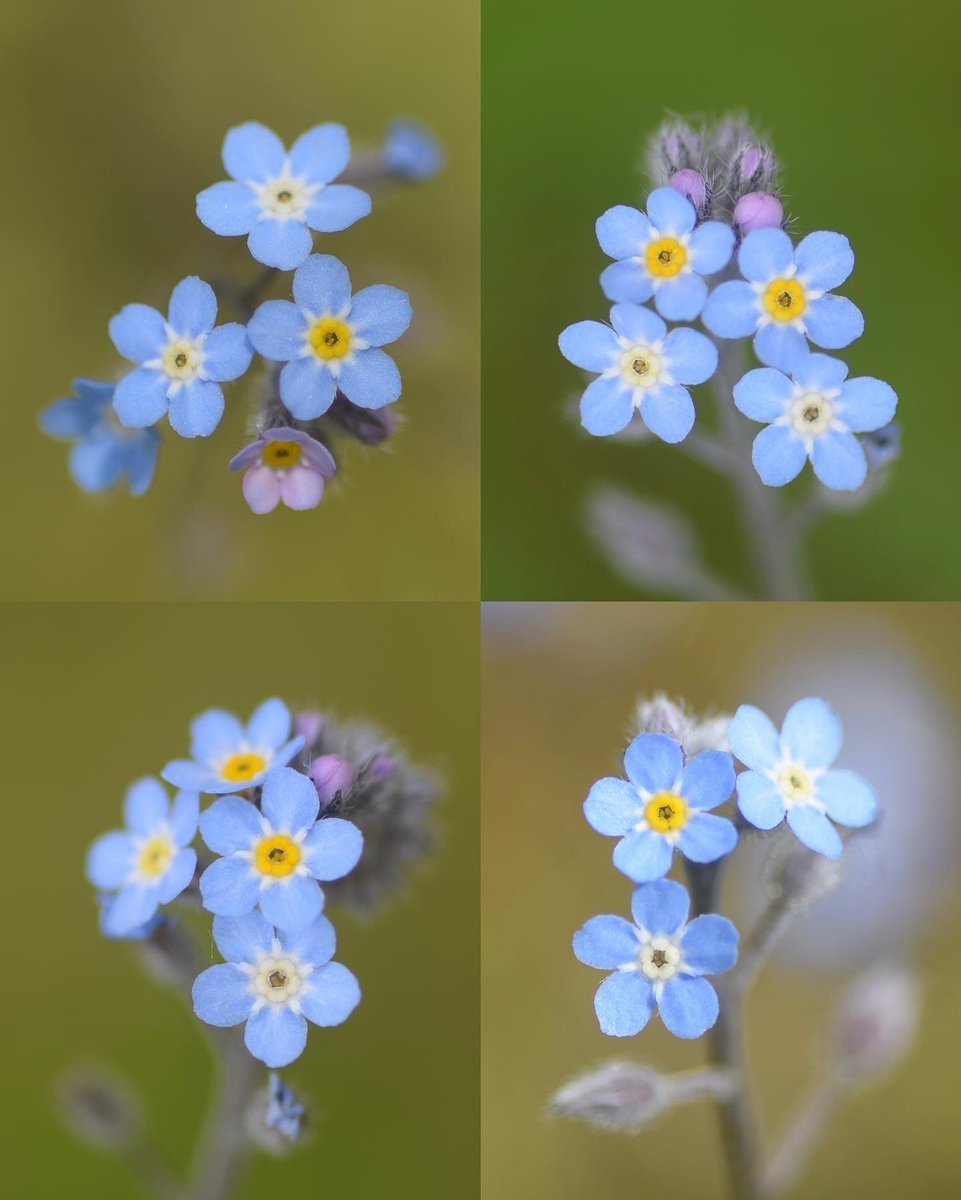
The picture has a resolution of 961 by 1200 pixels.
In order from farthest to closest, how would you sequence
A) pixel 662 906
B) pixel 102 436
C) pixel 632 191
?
pixel 632 191
pixel 102 436
pixel 662 906

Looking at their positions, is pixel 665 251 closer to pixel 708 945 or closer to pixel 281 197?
pixel 281 197

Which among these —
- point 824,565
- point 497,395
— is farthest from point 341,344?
point 824,565

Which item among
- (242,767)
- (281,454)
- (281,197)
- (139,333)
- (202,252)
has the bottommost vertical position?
(242,767)

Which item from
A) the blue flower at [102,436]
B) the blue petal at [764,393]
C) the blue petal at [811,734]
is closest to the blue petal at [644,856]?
the blue petal at [811,734]

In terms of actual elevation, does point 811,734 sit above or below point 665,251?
below

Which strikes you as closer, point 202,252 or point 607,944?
point 607,944

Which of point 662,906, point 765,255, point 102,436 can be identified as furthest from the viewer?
point 102,436

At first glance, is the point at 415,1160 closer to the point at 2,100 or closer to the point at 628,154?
the point at 628,154

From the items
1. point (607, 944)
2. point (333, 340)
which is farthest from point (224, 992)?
point (333, 340)
